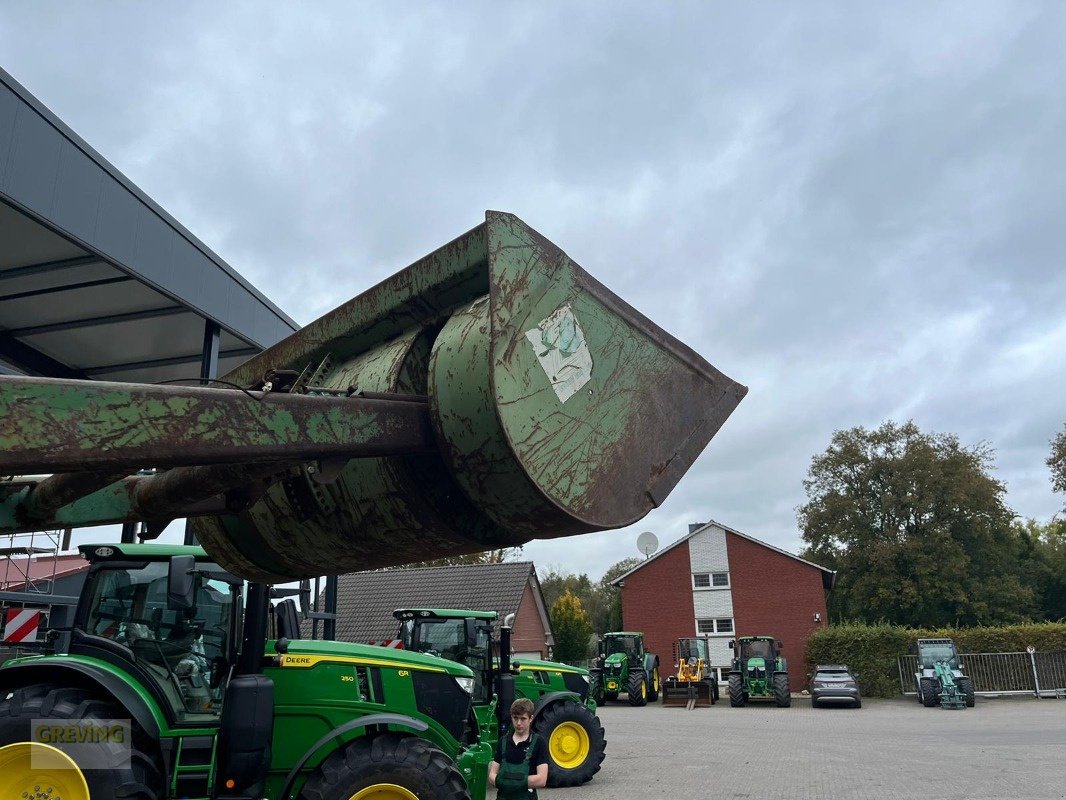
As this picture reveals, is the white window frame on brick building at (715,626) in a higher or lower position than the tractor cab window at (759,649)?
higher

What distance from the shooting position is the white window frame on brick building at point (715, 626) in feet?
133

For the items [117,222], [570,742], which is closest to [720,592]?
[570,742]

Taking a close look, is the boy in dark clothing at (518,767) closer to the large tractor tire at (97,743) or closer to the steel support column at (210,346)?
the large tractor tire at (97,743)

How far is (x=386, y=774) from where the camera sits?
19.1ft

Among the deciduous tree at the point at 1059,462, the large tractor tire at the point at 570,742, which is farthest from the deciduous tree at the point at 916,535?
the large tractor tire at the point at 570,742

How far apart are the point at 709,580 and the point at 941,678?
14.5 m

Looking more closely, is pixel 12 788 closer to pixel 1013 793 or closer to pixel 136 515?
pixel 136 515

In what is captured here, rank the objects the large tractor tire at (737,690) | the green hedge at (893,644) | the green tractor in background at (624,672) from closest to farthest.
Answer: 1. the large tractor tire at (737,690)
2. the green tractor in background at (624,672)
3. the green hedge at (893,644)

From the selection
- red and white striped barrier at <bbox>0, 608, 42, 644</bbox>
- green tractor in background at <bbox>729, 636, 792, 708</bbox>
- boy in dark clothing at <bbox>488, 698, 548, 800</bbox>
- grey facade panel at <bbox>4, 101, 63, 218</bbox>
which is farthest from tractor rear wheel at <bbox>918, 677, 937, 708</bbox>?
grey facade panel at <bbox>4, 101, 63, 218</bbox>

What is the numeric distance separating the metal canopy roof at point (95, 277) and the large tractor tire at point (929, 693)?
941 inches

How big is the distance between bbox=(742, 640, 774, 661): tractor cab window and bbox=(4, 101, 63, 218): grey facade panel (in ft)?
84.4

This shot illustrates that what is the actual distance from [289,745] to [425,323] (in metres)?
4.89

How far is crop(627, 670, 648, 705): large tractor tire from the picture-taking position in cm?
2802

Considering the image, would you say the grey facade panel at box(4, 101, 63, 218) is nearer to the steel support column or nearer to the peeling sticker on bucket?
the steel support column
